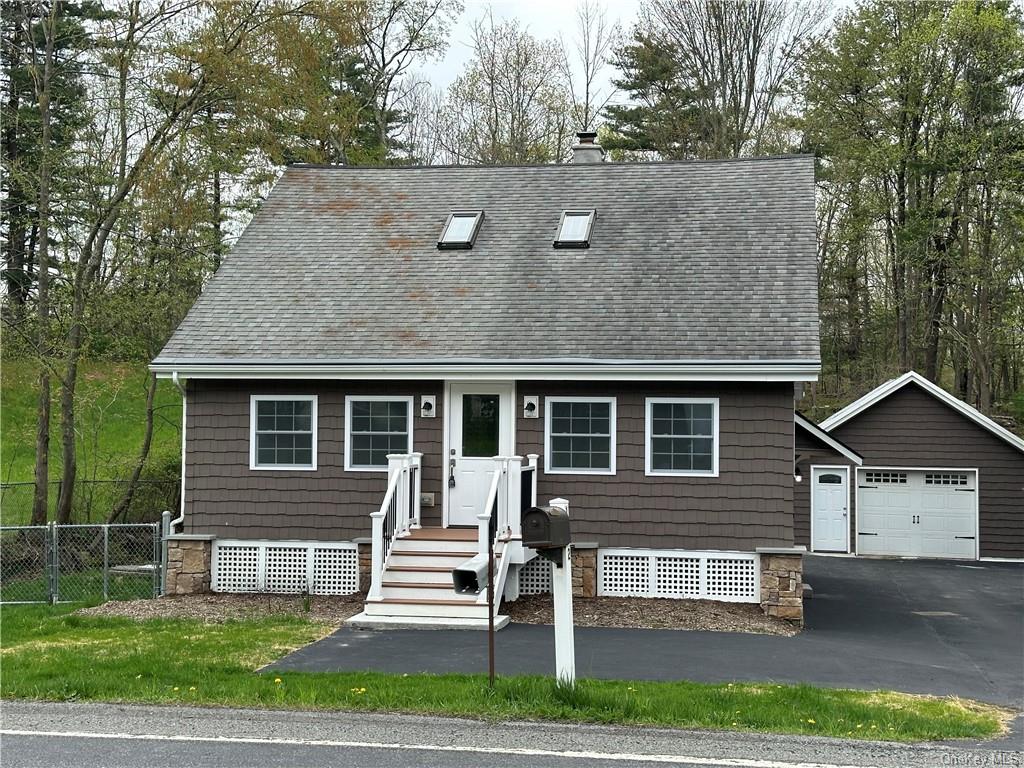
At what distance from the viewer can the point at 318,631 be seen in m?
11.7

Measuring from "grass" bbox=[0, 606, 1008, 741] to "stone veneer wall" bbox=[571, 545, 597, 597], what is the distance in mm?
4882

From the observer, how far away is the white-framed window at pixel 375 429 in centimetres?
1477

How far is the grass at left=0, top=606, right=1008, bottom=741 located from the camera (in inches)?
302

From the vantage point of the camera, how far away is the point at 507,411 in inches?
573

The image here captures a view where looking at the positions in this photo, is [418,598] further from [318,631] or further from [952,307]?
[952,307]

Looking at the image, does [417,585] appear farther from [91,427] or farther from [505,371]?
[91,427]

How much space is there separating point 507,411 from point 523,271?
8.16ft

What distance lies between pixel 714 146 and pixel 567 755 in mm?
26726

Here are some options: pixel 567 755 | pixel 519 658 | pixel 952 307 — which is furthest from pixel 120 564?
pixel 952 307

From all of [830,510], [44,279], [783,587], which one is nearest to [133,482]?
[44,279]

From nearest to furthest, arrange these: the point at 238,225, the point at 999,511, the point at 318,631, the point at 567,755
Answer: the point at 567,755 → the point at 318,631 → the point at 999,511 → the point at 238,225

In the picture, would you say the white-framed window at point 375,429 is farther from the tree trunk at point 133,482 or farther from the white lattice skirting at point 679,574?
the tree trunk at point 133,482

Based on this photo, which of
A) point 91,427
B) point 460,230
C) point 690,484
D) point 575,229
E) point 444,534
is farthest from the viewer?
point 91,427

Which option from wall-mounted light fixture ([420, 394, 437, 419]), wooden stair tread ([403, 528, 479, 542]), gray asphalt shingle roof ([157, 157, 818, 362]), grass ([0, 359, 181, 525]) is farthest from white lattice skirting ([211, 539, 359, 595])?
grass ([0, 359, 181, 525])
